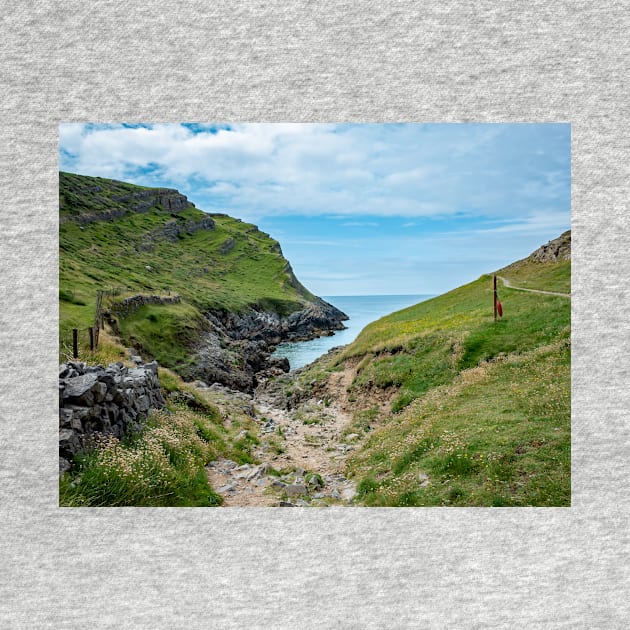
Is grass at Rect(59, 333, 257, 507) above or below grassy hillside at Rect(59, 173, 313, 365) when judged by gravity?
below

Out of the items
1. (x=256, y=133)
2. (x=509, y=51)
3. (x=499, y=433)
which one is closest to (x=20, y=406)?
(x=256, y=133)

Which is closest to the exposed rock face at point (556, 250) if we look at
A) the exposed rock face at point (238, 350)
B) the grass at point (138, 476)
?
the exposed rock face at point (238, 350)

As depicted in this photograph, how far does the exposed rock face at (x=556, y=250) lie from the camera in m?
4.27

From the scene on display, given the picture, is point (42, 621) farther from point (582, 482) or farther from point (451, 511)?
point (582, 482)

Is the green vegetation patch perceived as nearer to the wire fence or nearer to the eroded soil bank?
the eroded soil bank

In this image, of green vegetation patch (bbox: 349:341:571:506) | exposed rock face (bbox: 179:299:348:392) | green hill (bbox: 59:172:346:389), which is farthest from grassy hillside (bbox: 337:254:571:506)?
green hill (bbox: 59:172:346:389)

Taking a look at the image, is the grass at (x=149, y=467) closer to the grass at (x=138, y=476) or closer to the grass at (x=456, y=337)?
the grass at (x=138, y=476)

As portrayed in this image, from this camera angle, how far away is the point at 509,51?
399 centimetres

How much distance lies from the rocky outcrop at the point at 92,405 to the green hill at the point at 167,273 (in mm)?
391

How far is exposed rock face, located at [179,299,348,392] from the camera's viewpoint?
9463 millimetres

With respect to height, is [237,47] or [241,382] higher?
[237,47]

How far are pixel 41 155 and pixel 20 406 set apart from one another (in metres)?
2.65

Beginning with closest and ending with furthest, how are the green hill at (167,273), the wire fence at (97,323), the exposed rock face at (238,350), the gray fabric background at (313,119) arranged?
1. the gray fabric background at (313,119)
2. the wire fence at (97,323)
3. the green hill at (167,273)
4. the exposed rock face at (238,350)

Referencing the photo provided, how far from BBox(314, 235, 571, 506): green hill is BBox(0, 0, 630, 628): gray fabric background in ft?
0.80
